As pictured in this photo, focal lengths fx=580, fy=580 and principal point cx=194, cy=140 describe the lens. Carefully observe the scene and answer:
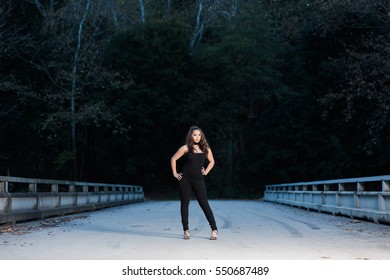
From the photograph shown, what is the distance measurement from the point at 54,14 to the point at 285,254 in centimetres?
3085

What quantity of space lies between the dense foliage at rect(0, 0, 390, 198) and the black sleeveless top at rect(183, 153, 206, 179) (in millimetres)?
26225

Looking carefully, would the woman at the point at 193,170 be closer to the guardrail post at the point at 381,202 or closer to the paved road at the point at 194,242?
the paved road at the point at 194,242

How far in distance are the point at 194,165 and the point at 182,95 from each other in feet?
117

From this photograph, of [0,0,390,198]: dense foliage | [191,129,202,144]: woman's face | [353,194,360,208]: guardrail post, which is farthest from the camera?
[0,0,390,198]: dense foliage

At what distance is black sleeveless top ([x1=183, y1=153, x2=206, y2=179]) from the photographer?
9836 millimetres

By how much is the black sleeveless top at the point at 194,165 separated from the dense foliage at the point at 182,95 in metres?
26.2

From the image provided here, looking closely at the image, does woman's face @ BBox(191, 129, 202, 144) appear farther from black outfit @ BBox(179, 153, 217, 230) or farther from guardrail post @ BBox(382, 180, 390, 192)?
guardrail post @ BBox(382, 180, 390, 192)

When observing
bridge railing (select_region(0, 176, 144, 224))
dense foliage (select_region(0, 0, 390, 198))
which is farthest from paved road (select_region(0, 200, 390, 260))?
dense foliage (select_region(0, 0, 390, 198))

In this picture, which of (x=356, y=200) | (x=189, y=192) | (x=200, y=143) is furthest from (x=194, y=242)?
(x=356, y=200)

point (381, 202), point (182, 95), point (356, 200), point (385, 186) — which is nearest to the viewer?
point (385, 186)

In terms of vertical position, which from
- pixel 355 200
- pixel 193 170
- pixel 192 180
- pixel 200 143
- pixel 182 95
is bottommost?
pixel 355 200

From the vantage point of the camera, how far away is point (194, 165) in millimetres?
9859

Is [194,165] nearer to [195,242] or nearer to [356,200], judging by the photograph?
[195,242]
